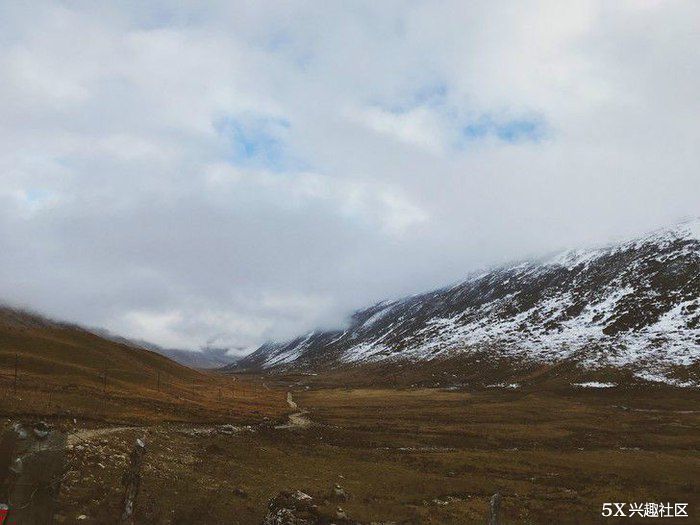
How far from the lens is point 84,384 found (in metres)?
71.1

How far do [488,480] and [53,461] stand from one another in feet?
114

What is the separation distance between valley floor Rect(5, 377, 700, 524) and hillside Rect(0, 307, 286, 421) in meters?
5.02

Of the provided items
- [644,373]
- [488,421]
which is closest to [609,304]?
[644,373]

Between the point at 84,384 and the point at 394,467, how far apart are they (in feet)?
171

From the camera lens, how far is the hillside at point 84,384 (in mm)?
50812

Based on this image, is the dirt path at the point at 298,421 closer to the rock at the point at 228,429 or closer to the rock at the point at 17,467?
the rock at the point at 228,429

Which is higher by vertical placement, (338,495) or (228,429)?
(228,429)

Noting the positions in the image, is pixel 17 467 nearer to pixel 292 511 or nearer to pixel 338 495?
pixel 292 511

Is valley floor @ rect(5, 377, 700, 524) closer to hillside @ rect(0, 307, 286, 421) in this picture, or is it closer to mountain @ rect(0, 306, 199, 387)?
hillside @ rect(0, 307, 286, 421)

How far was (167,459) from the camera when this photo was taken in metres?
38.6

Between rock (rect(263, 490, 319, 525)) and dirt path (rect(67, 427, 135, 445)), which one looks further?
dirt path (rect(67, 427, 135, 445))

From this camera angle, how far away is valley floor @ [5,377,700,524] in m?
30.2

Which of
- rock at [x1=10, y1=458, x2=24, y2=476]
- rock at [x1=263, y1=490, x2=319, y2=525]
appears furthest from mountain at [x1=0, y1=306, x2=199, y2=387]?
rock at [x1=10, y1=458, x2=24, y2=476]

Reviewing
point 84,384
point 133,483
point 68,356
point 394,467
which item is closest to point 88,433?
point 133,483
